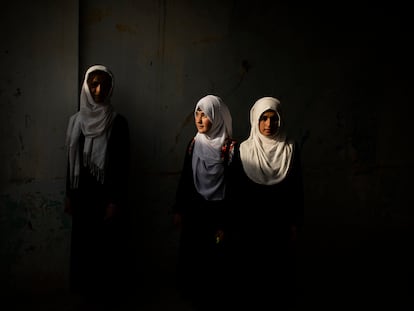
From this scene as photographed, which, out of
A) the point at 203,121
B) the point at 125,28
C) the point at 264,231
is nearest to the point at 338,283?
the point at 264,231

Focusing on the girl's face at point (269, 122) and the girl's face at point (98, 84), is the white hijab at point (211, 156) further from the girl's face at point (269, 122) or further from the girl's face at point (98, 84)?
the girl's face at point (98, 84)

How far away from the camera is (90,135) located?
2738 mm

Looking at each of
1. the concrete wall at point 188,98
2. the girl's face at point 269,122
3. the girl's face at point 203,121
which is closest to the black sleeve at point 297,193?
the girl's face at point 269,122

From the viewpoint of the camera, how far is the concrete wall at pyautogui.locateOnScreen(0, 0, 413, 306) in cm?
288

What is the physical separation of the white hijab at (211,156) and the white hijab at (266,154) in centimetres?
17

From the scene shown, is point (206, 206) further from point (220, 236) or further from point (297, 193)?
point (297, 193)

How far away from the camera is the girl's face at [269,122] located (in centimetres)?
271

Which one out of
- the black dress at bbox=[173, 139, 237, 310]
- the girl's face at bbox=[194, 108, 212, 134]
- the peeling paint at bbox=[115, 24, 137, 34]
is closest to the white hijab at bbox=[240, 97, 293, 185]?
the black dress at bbox=[173, 139, 237, 310]

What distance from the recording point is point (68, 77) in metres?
2.90

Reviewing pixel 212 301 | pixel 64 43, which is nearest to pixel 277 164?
pixel 212 301

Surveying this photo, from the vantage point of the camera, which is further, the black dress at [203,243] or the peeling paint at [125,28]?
the peeling paint at [125,28]

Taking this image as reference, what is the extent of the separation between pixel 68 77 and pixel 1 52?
450 mm

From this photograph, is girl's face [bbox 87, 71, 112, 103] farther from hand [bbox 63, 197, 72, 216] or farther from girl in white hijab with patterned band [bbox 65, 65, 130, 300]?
hand [bbox 63, 197, 72, 216]

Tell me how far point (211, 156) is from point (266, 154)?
37cm
